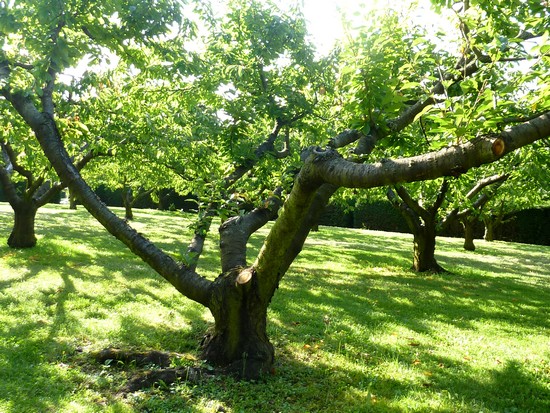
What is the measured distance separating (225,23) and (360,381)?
7497 millimetres

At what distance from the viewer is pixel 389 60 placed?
166 inches

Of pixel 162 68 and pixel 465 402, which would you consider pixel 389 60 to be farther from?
pixel 162 68

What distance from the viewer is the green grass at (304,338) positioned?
4.34 metres

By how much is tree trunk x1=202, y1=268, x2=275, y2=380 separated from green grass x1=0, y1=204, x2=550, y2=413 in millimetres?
218

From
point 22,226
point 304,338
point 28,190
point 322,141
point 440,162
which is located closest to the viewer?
point 440,162

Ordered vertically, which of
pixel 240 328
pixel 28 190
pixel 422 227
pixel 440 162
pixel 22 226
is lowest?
pixel 240 328

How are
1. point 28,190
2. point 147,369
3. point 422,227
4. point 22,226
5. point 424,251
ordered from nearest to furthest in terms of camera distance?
point 147,369 → point 22,226 → point 28,190 → point 422,227 → point 424,251

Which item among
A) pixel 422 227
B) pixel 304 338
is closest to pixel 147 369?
pixel 304 338

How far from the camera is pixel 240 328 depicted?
4.87 meters

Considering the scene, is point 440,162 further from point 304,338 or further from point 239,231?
point 304,338

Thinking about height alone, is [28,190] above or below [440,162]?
below

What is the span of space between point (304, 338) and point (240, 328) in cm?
179

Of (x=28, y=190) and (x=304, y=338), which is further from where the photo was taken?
(x=28, y=190)

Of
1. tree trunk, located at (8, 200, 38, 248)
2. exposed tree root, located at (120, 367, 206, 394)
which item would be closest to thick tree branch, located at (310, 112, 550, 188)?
exposed tree root, located at (120, 367, 206, 394)
